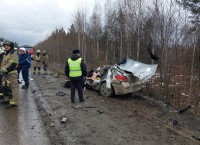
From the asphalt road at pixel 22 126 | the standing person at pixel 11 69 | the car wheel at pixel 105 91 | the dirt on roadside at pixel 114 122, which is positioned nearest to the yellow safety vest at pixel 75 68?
the dirt on roadside at pixel 114 122

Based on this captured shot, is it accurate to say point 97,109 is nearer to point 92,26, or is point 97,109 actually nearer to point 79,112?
point 79,112

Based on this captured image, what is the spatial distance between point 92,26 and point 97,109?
22855 millimetres

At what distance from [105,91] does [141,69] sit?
5.32 feet

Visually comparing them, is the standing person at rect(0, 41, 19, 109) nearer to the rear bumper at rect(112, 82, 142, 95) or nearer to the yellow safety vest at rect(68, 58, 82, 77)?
the yellow safety vest at rect(68, 58, 82, 77)

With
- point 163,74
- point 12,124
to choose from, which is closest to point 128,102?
point 163,74

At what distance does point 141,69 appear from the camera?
1052 cm

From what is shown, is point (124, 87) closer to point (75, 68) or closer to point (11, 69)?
point (75, 68)

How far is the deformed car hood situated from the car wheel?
91 centimetres

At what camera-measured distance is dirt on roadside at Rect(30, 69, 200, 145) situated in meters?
5.88

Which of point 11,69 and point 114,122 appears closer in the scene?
point 114,122

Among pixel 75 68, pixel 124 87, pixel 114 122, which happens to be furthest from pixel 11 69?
pixel 124 87

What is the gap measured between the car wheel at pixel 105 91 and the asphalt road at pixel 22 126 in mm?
2883

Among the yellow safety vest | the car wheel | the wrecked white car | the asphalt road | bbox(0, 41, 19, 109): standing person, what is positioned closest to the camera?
the asphalt road

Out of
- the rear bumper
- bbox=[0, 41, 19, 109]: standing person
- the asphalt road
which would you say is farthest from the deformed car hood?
bbox=[0, 41, 19, 109]: standing person
